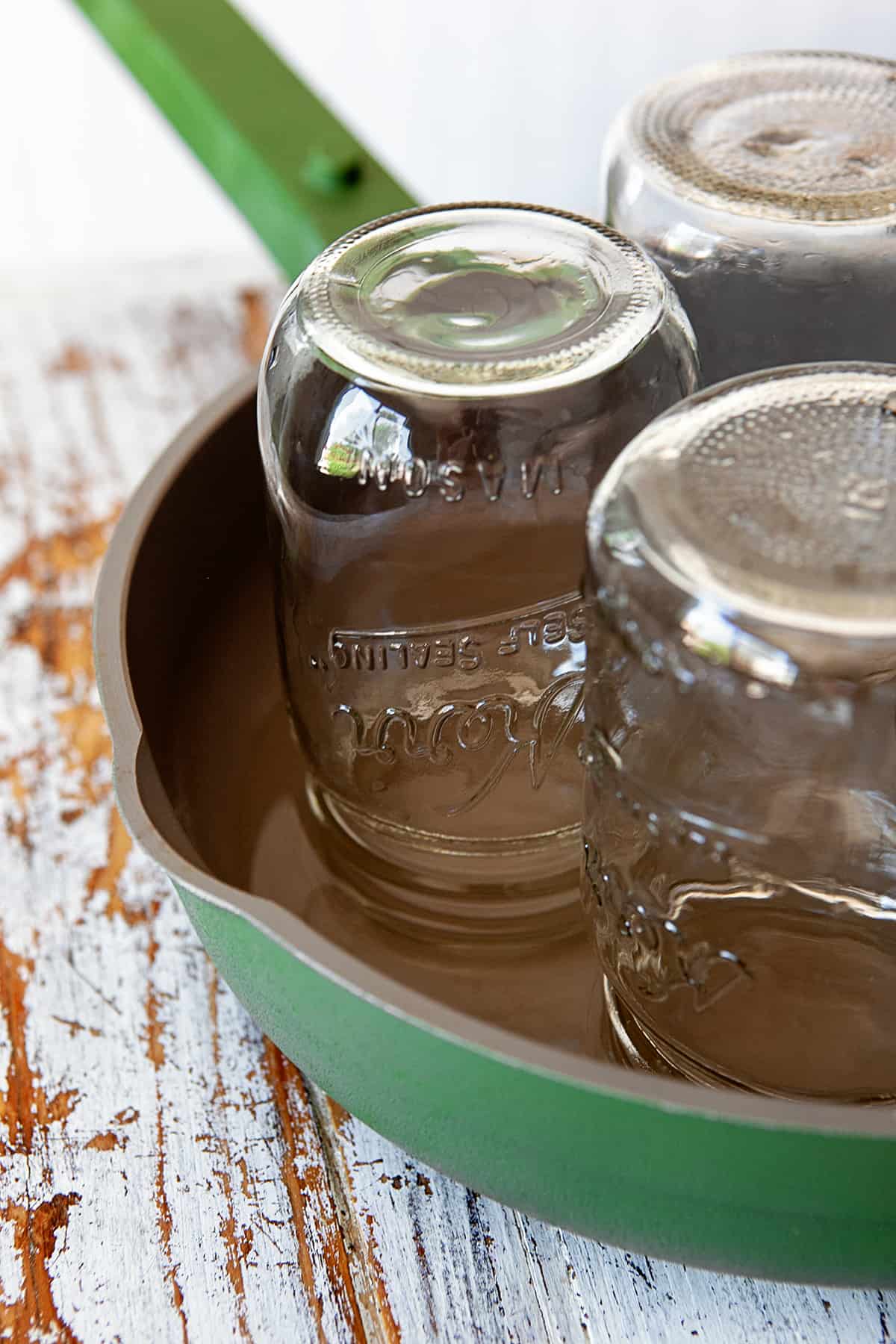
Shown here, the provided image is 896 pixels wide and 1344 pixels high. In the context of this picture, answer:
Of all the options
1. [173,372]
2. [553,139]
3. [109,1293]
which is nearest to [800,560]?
[109,1293]

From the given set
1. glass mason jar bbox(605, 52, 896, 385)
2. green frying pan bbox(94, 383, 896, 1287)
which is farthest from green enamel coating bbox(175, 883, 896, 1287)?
glass mason jar bbox(605, 52, 896, 385)

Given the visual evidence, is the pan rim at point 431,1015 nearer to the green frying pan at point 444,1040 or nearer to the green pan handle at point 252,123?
the green frying pan at point 444,1040

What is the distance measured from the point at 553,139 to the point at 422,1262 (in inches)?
37.2

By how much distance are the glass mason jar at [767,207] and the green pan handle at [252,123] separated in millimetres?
130

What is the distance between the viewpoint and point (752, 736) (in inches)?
13.8

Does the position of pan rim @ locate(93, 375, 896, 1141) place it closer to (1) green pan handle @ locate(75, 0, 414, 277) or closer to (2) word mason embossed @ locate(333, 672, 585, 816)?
(2) word mason embossed @ locate(333, 672, 585, 816)

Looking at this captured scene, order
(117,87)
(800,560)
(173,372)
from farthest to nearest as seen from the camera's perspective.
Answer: (117,87)
(173,372)
(800,560)

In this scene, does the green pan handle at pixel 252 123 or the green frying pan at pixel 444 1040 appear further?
the green pan handle at pixel 252 123

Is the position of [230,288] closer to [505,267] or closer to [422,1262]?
[505,267]

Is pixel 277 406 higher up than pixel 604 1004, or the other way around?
pixel 277 406

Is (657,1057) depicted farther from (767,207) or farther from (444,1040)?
(767,207)

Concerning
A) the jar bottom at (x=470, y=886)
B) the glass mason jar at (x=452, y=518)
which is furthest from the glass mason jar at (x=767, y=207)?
the jar bottom at (x=470, y=886)

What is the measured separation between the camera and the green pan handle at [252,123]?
53cm

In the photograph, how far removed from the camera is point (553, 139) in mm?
1118
